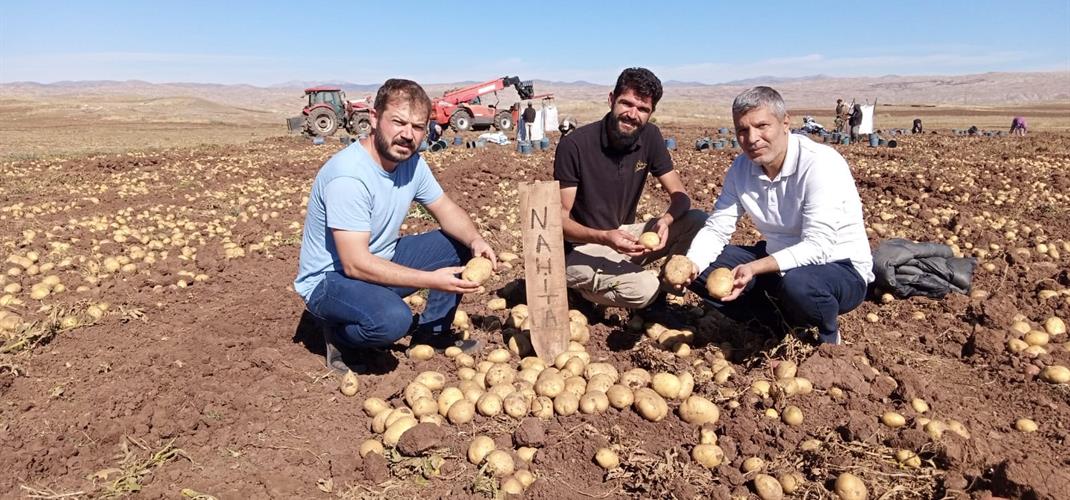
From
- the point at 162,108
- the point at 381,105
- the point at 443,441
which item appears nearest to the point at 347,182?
the point at 381,105

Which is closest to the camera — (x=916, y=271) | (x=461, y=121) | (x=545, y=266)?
(x=545, y=266)

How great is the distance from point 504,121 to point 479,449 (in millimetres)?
23229

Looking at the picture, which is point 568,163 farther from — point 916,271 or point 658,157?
point 916,271

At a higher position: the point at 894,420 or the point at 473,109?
the point at 473,109

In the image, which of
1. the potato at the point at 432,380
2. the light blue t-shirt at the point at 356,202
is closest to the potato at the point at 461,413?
the potato at the point at 432,380

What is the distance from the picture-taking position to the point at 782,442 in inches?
122

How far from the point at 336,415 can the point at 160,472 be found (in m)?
0.84

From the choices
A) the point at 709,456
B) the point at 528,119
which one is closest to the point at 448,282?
the point at 709,456

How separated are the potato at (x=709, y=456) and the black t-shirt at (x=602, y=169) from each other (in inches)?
77.7

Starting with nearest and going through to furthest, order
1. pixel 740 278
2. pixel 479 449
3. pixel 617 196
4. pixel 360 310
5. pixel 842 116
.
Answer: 1. pixel 479 449
2. pixel 740 278
3. pixel 360 310
4. pixel 617 196
5. pixel 842 116

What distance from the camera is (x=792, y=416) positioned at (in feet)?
10.5

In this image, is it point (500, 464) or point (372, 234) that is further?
point (372, 234)

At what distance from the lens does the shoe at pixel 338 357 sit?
403 centimetres

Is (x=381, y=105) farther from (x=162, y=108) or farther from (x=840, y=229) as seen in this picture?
(x=162, y=108)
